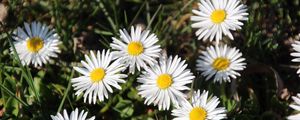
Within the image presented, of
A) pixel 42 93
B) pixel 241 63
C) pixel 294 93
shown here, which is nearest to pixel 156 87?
pixel 241 63

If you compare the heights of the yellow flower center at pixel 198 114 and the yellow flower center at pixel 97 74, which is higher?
the yellow flower center at pixel 97 74

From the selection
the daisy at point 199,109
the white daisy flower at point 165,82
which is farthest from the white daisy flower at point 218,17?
the daisy at point 199,109

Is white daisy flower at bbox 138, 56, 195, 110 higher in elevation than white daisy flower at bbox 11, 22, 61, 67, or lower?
lower

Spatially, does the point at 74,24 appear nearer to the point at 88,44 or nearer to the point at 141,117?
the point at 88,44

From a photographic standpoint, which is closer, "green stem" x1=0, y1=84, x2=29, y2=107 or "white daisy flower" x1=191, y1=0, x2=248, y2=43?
"green stem" x1=0, y1=84, x2=29, y2=107

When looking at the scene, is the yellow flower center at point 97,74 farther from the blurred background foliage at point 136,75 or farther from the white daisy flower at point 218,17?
the white daisy flower at point 218,17

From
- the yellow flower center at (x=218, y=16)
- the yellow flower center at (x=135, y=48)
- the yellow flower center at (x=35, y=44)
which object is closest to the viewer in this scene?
the yellow flower center at (x=135, y=48)

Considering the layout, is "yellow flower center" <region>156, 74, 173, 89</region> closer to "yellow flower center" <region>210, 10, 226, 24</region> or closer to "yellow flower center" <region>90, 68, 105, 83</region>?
"yellow flower center" <region>90, 68, 105, 83</region>

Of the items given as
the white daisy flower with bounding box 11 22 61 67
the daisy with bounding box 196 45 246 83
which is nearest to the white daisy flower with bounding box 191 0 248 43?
the daisy with bounding box 196 45 246 83
